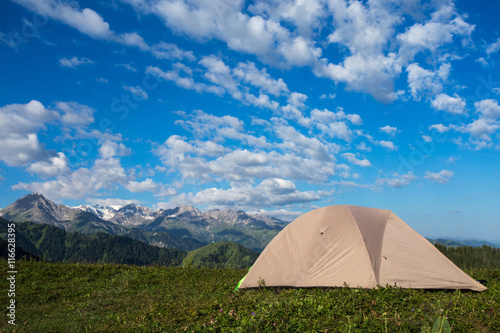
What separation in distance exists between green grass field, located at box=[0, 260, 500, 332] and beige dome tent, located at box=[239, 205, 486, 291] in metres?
0.66

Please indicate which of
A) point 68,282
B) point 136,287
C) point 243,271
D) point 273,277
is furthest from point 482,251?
point 68,282

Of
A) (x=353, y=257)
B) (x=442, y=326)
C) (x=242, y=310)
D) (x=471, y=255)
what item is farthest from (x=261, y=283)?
(x=471, y=255)

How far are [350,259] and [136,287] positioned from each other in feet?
32.6

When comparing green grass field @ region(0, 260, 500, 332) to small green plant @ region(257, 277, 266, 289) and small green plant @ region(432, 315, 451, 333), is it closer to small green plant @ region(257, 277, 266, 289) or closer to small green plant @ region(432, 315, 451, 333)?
small green plant @ region(432, 315, 451, 333)

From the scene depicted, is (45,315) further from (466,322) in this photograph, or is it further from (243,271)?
(466,322)

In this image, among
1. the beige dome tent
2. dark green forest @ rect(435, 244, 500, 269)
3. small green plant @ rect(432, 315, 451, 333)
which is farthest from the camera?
dark green forest @ rect(435, 244, 500, 269)

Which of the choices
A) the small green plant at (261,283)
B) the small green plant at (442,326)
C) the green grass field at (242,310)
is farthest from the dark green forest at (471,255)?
the small green plant at (442,326)

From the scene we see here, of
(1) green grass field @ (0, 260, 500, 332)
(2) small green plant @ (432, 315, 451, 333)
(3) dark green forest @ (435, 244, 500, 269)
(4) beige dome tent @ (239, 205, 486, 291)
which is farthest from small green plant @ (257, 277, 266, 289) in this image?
(3) dark green forest @ (435, 244, 500, 269)

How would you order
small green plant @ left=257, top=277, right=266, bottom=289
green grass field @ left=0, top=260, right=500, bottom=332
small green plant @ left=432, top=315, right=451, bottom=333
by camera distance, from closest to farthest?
small green plant @ left=432, top=315, right=451, bottom=333
green grass field @ left=0, top=260, right=500, bottom=332
small green plant @ left=257, top=277, right=266, bottom=289

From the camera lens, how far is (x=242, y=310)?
802 centimetres

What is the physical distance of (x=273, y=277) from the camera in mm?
12039

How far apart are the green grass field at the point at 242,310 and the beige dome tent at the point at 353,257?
2.17 ft

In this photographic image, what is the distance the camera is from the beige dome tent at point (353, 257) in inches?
→ 439

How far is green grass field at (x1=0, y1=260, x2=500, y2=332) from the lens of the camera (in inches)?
280
